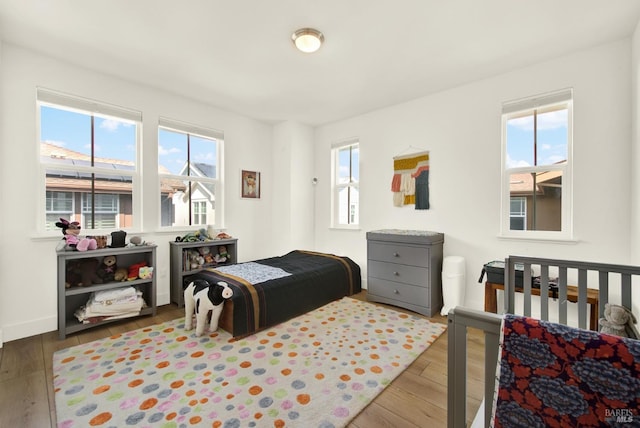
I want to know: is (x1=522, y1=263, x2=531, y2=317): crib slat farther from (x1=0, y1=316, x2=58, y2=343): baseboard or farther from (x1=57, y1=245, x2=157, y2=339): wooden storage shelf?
(x1=0, y1=316, x2=58, y2=343): baseboard

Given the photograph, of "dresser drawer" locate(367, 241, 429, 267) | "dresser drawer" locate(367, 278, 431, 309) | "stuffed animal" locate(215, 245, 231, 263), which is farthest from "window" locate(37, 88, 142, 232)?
"dresser drawer" locate(367, 278, 431, 309)

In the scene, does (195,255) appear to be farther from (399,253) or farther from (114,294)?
(399,253)

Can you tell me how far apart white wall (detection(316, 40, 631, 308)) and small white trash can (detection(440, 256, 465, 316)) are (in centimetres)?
21

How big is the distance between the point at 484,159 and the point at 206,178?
347cm

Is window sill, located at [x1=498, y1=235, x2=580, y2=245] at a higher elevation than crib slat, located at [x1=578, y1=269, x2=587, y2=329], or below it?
higher

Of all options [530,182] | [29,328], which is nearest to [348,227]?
[530,182]

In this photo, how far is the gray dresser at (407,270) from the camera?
3.00 metres

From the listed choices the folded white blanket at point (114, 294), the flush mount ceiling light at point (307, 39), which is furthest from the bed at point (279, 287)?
the flush mount ceiling light at point (307, 39)

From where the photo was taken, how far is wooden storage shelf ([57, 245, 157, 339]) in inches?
95.2

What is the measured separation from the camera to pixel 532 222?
9.20 feet

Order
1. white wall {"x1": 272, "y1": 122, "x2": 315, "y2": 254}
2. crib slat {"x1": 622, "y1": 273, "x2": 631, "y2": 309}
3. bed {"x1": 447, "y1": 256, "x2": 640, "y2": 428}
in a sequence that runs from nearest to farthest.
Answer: bed {"x1": 447, "y1": 256, "x2": 640, "y2": 428} < crib slat {"x1": 622, "y1": 273, "x2": 631, "y2": 309} < white wall {"x1": 272, "y1": 122, "x2": 315, "y2": 254}

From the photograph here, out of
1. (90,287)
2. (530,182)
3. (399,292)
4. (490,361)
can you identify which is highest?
(530,182)

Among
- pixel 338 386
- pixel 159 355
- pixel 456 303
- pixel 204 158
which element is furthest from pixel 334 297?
pixel 204 158

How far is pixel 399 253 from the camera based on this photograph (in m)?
3.18
